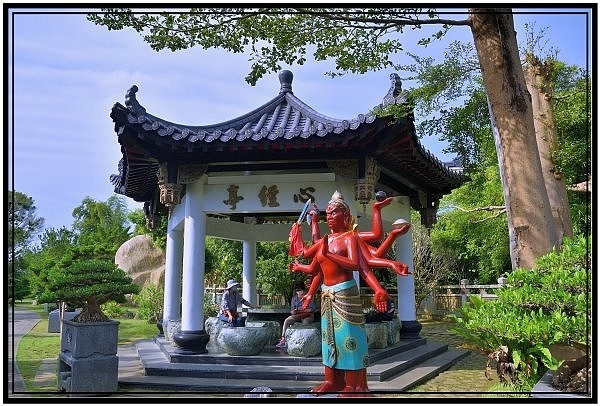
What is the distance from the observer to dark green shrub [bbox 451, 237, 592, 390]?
3.86m

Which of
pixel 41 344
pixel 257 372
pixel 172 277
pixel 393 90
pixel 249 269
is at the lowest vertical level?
pixel 41 344

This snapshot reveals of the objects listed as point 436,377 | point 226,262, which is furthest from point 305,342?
point 226,262

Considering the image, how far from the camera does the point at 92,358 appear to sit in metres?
6.82

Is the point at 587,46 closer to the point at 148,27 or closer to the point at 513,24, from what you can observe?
the point at 513,24

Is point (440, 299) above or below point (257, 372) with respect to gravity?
above

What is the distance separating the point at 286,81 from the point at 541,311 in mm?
8209

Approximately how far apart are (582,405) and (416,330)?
270 inches

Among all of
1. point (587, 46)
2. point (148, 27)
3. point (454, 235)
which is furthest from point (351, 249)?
point (454, 235)

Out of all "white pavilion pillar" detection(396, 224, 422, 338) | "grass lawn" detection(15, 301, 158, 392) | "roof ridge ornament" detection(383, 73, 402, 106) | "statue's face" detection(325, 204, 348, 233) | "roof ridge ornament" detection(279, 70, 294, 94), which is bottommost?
"grass lawn" detection(15, 301, 158, 392)

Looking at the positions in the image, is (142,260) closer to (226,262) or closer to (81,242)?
(81,242)

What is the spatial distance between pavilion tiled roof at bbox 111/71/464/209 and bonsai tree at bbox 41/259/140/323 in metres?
1.99

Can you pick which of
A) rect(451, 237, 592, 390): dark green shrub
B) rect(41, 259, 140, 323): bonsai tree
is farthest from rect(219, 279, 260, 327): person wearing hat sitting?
rect(451, 237, 592, 390): dark green shrub

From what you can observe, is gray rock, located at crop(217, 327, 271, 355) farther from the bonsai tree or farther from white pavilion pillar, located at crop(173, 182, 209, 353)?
the bonsai tree

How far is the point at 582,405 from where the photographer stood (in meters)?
3.77
